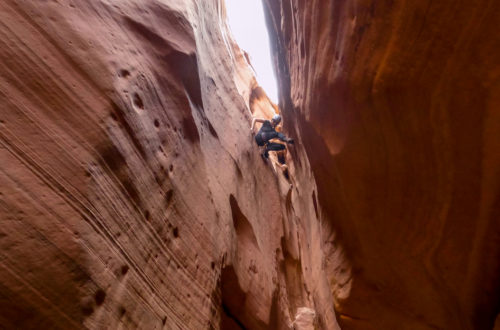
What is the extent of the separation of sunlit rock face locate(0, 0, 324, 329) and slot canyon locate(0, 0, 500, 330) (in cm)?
1

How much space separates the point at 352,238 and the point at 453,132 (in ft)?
5.28

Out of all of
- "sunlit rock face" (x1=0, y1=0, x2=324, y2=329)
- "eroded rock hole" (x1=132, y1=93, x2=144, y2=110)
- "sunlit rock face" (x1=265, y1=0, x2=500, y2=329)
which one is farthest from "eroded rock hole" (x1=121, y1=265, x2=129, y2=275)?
"sunlit rock face" (x1=265, y1=0, x2=500, y2=329)

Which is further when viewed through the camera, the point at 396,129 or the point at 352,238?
the point at 352,238

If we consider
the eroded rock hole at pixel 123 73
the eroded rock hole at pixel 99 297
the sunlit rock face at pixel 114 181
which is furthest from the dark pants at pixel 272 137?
the eroded rock hole at pixel 99 297

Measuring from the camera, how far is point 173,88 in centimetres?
349

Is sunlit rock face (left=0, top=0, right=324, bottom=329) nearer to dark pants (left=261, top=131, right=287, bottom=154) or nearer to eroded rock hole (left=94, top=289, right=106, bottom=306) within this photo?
eroded rock hole (left=94, top=289, right=106, bottom=306)

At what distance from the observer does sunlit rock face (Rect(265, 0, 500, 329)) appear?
2.43m

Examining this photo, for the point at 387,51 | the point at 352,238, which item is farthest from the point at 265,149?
the point at 387,51

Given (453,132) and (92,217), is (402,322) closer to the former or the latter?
(453,132)

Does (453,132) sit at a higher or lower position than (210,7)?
lower

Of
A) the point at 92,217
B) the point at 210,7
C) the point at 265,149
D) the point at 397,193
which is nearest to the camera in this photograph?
the point at 92,217

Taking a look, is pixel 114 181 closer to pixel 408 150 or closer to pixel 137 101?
pixel 137 101

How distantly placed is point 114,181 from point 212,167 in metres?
1.69

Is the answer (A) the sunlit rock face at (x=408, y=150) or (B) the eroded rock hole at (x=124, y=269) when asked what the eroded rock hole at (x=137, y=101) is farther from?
(A) the sunlit rock face at (x=408, y=150)
